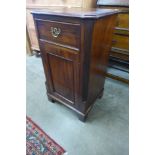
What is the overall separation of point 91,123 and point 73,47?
2.31ft

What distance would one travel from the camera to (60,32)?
903 millimetres

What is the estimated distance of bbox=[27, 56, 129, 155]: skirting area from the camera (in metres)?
1.06

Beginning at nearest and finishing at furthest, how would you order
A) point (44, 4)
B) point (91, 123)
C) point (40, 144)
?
point (40, 144)
point (91, 123)
point (44, 4)

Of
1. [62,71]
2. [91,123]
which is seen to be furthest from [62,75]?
[91,123]

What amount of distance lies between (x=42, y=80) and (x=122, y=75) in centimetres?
102

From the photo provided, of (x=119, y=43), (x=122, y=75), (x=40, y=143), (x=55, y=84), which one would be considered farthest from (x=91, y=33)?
(x=122, y=75)

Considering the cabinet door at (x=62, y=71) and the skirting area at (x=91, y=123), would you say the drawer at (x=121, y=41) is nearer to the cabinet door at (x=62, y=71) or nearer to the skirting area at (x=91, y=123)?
the skirting area at (x=91, y=123)

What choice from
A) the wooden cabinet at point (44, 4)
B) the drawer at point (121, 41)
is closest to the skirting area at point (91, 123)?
the drawer at point (121, 41)

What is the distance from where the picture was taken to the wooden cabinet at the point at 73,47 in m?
0.81

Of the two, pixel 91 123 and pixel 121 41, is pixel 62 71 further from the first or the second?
pixel 121 41

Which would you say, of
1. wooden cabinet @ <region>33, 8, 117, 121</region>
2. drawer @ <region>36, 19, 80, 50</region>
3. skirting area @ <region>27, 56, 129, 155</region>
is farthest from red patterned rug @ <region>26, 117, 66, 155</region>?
drawer @ <region>36, 19, 80, 50</region>

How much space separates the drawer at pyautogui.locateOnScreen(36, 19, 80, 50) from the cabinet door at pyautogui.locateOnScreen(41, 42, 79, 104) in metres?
0.05

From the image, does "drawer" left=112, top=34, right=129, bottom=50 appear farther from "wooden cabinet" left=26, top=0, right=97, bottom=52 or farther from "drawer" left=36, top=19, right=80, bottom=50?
"drawer" left=36, top=19, right=80, bottom=50
